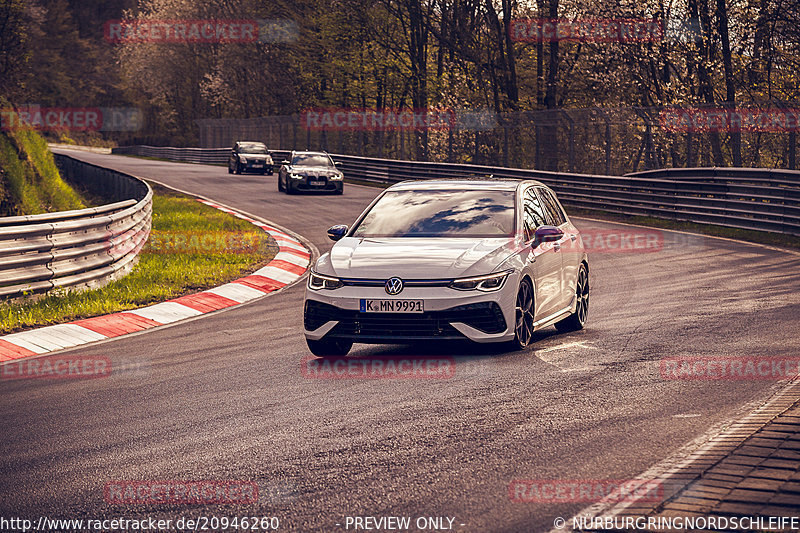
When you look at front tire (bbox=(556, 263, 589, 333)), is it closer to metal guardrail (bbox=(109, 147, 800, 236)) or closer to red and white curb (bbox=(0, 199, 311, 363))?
red and white curb (bbox=(0, 199, 311, 363))

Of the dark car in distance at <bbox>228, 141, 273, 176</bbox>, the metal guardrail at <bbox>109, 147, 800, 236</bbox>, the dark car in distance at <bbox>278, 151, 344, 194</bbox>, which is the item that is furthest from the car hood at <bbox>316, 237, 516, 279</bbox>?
the dark car in distance at <bbox>228, 141, 273, 176</bbox>

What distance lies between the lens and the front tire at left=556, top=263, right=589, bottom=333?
10.9 meters

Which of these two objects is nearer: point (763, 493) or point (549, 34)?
point (763, 493)

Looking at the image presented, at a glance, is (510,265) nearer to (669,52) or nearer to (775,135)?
(775,135)

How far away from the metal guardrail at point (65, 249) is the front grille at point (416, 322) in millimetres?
5118

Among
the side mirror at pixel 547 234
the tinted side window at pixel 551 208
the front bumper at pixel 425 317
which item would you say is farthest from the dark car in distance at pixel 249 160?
the front bumper at pixel 425 317

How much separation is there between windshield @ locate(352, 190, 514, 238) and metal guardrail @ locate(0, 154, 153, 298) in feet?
15.1

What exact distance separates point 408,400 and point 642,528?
312 centimetres

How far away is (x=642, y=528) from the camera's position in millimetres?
4512

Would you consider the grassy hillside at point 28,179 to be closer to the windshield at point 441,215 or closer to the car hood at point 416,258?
the windshield at point 441,215

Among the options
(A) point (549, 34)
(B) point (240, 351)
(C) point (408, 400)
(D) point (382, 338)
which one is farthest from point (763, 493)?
(A) point (549, 34)

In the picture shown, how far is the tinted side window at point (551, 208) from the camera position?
11.1m

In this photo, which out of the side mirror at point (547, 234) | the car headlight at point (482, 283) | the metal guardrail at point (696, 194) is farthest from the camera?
the metal guardrail at point (696, 194)

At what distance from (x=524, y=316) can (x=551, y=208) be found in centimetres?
235
